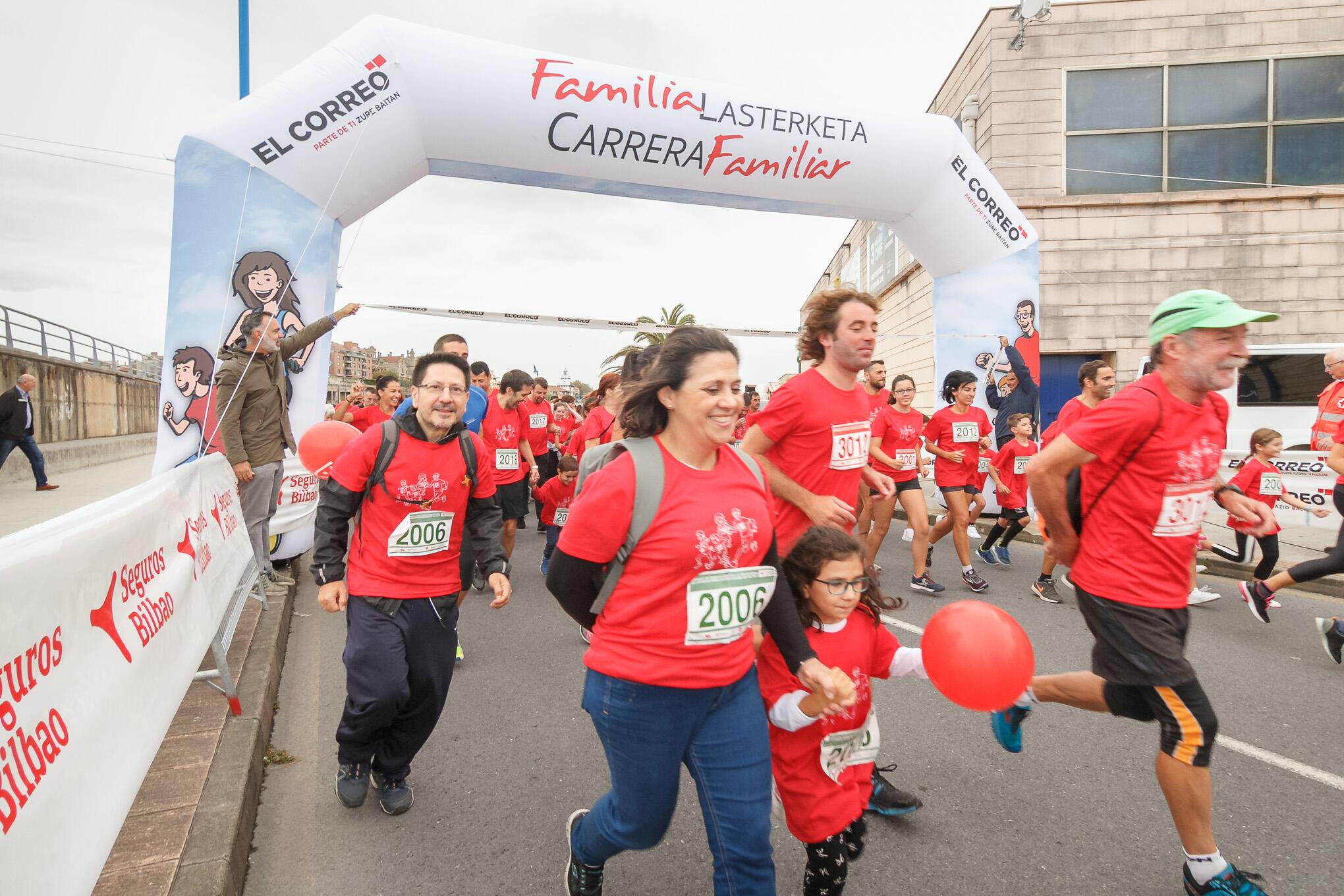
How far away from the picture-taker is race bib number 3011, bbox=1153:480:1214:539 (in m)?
2.59

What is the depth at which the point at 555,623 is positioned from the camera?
19.6 feet

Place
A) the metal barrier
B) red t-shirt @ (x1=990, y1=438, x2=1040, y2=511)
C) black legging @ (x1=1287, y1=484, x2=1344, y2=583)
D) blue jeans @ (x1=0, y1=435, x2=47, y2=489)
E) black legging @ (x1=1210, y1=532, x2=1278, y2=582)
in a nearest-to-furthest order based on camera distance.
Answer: the metal barrier < black legging @ (x1=1287, y1=484, x2=1344, y2=583) < black legging @ (x1=1210, y1=532, x2=1278, y2=582) < red t-shirt @ (x1=990, y1=438, x2=1040, y2=511) < blue jeans @ (x1=0, y1=435, x2=47, y2=489)

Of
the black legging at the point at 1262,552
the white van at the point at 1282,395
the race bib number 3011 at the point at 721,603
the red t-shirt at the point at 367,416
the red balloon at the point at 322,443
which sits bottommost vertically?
the black legging at the point at 1262,552

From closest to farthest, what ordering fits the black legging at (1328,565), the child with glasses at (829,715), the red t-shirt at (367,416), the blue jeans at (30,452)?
the child with glasses at (829,715)
the black legging at (1328,565)
the red t-shirt at (367,416)
the blue jeans at (30,452)

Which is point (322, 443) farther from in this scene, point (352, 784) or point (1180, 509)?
point (1180, 509)

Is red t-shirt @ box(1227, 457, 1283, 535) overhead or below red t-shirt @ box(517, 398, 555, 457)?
below

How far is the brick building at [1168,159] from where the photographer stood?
1381 centimetres

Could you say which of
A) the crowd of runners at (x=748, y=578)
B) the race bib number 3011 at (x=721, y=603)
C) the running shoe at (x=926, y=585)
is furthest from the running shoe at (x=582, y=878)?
the running shoe at (x=926, y=585)

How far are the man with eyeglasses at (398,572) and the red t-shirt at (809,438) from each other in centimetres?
128

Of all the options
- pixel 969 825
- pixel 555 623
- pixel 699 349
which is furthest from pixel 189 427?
pixel 969 825

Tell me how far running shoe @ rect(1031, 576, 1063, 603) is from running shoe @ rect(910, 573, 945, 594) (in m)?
0.78

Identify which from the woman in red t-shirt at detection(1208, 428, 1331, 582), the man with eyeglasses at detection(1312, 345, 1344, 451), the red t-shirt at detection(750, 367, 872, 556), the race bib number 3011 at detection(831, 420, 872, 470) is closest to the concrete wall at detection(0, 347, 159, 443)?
the red t-shirt at detection(750, 367, 872, 556)

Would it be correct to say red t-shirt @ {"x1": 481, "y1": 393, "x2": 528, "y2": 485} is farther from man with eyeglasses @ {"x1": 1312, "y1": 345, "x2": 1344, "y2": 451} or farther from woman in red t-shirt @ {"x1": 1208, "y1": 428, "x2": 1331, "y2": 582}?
man with eyeglasses @ {"x1": 1312, "y1": 345, "x2": 1344, "y2": 451}

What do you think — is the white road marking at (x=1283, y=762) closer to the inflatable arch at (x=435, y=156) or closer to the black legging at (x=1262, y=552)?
the black legging at (x=1262, y=552)
